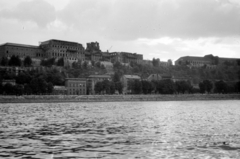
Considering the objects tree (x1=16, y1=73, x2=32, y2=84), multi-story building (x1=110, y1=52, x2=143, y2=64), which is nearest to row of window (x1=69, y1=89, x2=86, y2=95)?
tree (x1=16, y1=73, x2=32, y2=84)

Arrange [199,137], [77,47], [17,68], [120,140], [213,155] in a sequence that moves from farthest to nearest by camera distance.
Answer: [77,47] < [17,68] < [199,137] < [120,140] < [213,155]

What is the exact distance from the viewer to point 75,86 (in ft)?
405

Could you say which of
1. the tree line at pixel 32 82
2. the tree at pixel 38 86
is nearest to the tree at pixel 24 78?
the tree line at pixel 32 82

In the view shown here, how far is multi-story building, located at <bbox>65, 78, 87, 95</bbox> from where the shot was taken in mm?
122062

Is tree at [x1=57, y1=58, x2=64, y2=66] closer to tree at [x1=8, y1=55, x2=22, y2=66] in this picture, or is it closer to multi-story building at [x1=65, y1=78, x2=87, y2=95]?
tree at [x1=8, y1=55, x2=22, y2=66]

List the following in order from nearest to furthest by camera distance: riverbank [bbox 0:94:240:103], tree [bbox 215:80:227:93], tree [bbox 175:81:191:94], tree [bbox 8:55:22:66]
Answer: riverbank [bbox 0:94:240:103] → tree [bbox 175:81:191:94] → tree [bbox 8:55:22:66] → tree [bbox 215:80:227:93]

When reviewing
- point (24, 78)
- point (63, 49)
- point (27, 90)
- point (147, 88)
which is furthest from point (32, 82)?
point (63, 49)

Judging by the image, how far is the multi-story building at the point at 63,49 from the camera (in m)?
156

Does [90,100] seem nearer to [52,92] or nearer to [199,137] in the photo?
[52,92]

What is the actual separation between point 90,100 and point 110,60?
7826 cm

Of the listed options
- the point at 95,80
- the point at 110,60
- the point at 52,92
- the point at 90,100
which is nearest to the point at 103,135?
the point at 90,100

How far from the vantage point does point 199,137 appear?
68.6 ft

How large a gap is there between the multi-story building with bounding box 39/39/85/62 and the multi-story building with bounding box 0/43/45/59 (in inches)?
168

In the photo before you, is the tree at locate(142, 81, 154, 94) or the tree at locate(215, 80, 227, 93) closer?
the tree at locate(142, 81, 154, 94)
